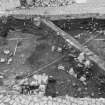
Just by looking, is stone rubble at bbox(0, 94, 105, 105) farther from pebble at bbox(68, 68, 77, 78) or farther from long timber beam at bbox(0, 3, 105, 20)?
long timber beam at bbox(0, 3, 105, 20)

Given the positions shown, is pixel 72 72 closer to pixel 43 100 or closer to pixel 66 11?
pixel 43 100

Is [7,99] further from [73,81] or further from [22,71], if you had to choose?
[73,81]

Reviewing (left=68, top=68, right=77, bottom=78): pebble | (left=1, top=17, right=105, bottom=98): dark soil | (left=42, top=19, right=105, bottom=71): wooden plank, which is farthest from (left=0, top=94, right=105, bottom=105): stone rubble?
(left=42, top=19, right=105, bottom=71): wooden plank

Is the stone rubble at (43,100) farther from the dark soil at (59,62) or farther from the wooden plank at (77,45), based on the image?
the wooden plank at (77,45)

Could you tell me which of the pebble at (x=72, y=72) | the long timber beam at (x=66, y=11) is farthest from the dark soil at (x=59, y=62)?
the long timber beam at (x=66, y=11)

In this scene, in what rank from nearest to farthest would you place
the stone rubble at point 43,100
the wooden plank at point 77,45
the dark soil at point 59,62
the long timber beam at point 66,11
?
the stone rubble at point 43,100, the dark soil at point 59,62, the wooden plank at point 77,45, the long timber beam at point 66,11

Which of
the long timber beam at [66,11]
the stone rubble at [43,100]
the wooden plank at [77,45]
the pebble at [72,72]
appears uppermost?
the long timber beam at [66,11]
